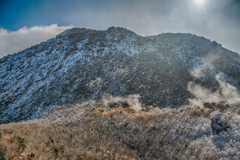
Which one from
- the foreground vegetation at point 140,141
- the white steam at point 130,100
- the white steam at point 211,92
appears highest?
the white steam at point 211,92

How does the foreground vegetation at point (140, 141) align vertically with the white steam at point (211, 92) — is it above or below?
below

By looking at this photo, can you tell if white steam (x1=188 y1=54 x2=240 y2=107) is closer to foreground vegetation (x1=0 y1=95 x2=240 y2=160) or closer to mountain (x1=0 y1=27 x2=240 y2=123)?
mountain (x1=0 y1=27 x2=240 y2=123)

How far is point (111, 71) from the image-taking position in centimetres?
1998

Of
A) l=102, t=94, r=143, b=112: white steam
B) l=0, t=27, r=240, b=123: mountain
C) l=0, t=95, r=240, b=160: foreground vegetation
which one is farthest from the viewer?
l=0, t=27, r=240, b=123: mountain

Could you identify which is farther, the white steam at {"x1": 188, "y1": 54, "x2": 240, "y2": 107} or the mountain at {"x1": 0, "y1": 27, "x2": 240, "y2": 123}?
the mountain at {"x1": 0, "y1": 27, "x2": 240, "y2": 123}

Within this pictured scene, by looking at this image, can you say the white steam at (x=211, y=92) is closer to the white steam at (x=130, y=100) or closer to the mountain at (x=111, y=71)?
the mountain at (x=111, y=71)

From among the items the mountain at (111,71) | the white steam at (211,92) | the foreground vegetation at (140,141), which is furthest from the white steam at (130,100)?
the white steam at (211,92)

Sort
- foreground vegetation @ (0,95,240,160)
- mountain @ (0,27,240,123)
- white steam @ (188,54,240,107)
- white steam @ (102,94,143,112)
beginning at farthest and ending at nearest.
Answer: mountain @ (0,27,240,123)
white steam @ (188,54,240,107)
white steam @ (102,94,143,112)
foreground vegetation @ (0,95,240,160)

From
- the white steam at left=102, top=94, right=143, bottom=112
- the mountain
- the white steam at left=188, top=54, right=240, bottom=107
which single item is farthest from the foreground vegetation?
the white steam at left=188, top=54, right=240, bottom=107

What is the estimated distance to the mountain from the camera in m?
16.6

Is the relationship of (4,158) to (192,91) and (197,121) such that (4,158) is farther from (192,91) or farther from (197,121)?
(192,91)

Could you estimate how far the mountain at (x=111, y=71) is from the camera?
1664 centimetres

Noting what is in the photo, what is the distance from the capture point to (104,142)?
20.3 ft

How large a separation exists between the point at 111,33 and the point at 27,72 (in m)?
19.2
